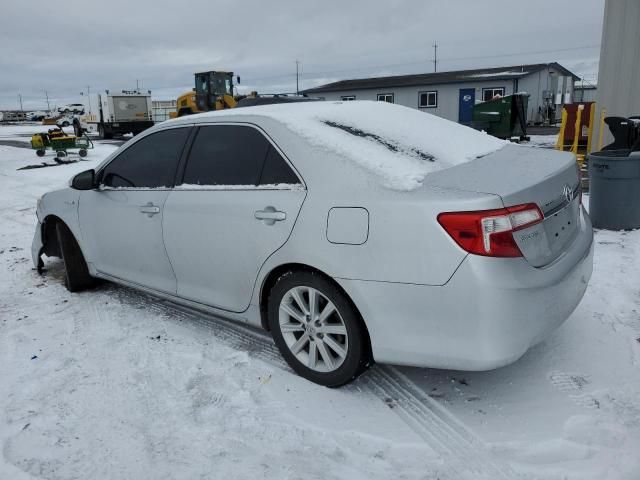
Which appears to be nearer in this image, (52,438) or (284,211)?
(52,438)

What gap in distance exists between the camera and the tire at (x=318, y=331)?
2.81 meters

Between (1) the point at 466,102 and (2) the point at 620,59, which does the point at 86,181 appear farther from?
(1) the point at 466,102

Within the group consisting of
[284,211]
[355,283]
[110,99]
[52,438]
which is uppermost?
[110,99]

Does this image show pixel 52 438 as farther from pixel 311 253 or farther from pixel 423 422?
pixel 423 422

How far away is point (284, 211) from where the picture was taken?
117 inches

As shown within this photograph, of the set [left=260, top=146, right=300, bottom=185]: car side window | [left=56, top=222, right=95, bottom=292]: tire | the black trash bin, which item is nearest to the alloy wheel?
[left=260, top=146, right=300, bottom=185]: car side window

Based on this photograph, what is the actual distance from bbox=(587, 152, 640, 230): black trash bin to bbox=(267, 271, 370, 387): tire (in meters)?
4.58

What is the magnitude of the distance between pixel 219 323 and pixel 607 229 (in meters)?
4.79

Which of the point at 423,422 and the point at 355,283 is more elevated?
the point at 355,283

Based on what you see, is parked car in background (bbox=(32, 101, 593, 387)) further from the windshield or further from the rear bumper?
the windshield

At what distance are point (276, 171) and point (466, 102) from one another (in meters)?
31.2

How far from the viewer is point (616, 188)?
5977 mm

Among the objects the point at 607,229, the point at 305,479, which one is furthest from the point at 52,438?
the point at 607,229

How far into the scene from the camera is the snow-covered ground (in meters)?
2.44
